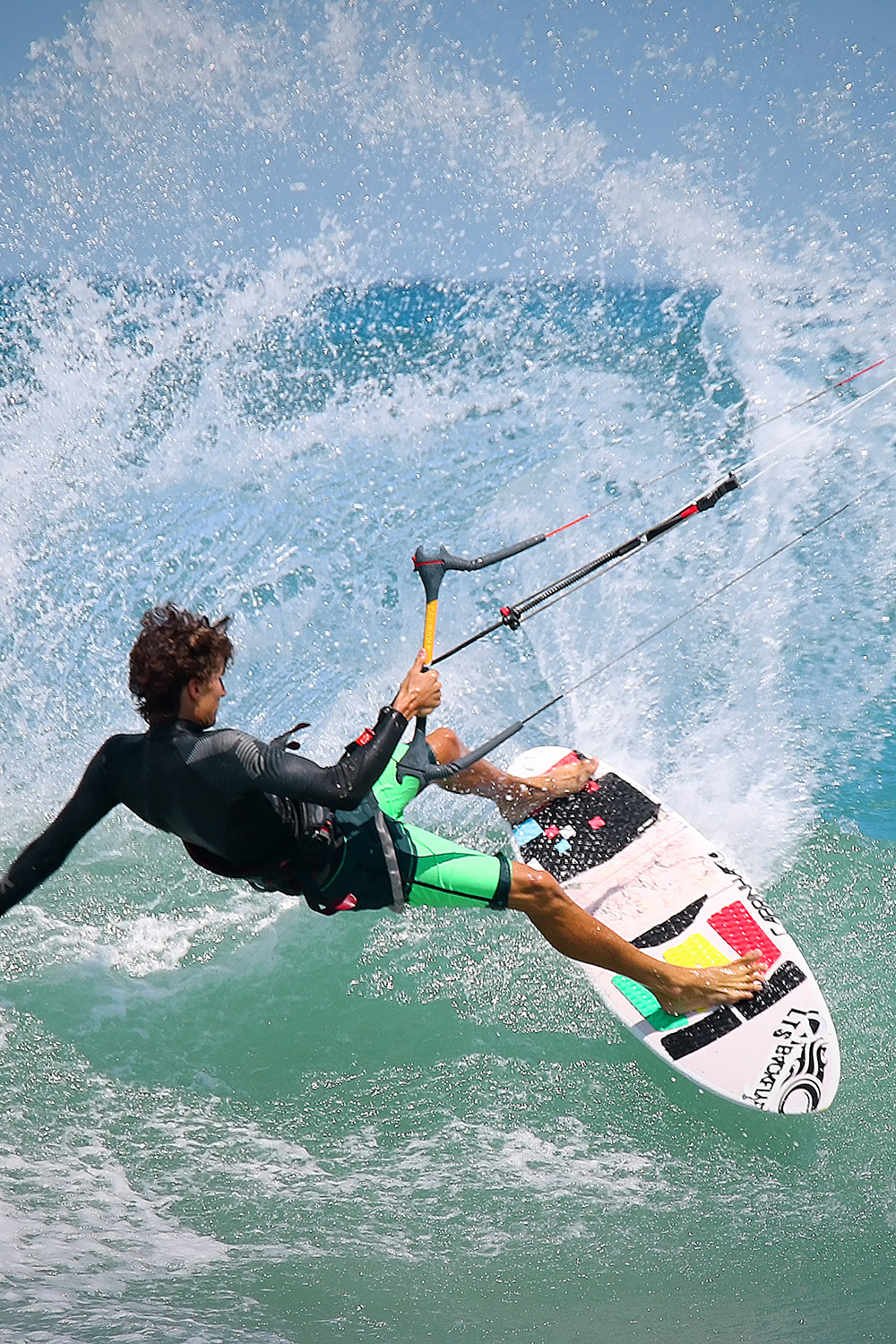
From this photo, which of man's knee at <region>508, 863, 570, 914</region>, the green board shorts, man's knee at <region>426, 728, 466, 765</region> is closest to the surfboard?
man's knee at <region>426, 728, 466, 765</region>

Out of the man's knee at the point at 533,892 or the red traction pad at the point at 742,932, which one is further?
the red traction pad at the point at 742,932

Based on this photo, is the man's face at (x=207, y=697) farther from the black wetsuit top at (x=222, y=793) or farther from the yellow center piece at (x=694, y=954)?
the yellow center piece at (x=694, y=954)

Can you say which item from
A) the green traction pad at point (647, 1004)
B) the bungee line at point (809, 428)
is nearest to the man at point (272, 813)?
the green traction pad at point (647, 1004)

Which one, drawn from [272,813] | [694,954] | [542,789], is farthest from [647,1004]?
[272,813]

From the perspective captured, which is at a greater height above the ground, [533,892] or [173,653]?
[173,653]

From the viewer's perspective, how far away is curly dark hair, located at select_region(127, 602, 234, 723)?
8.63 feet

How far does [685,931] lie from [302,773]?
2.03 metres

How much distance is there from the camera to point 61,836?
2.87 meters

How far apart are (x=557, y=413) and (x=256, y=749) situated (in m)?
5.12

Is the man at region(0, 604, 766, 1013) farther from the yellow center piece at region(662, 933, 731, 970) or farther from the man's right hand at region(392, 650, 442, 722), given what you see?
the yellow center piece at region(662, 933, 731, 970)

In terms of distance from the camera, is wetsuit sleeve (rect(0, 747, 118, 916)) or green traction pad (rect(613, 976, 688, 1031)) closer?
wetsuit sleeve (rect(0, 747, 118, 916))

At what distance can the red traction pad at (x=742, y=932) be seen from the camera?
12.9 feet

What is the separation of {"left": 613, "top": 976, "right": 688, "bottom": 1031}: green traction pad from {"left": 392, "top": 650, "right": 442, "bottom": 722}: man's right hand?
1.36 metres

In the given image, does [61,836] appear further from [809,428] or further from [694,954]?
[809,428]
